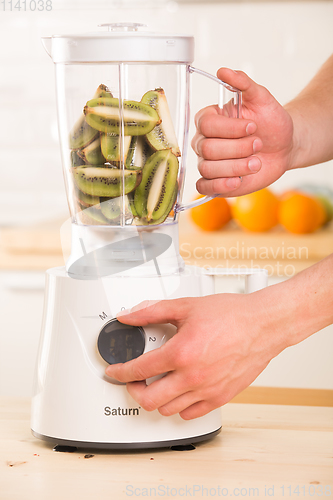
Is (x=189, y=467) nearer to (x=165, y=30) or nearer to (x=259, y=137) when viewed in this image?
(x=259, y=137)

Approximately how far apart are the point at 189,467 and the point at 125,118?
34 cm

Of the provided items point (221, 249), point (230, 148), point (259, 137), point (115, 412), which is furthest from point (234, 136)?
point (221, 249)

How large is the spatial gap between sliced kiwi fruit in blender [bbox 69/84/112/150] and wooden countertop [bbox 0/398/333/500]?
0.31m

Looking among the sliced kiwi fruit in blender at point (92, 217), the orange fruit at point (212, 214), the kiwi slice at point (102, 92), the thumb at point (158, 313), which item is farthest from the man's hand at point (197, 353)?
the orange fruit at point (212, 214)

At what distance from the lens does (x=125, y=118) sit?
591mm

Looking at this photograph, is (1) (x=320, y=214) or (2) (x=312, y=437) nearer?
(2) (x=312, y=437)

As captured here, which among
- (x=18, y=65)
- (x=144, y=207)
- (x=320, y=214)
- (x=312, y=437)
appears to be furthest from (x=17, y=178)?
(x=312, y=437)

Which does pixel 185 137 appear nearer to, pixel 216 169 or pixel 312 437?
pixel 216 169

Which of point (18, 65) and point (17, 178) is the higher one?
point (18, 65)

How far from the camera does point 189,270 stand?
2.02 feet

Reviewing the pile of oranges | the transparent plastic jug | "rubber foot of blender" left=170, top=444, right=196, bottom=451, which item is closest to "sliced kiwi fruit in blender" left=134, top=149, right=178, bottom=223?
the transparent plastic jug

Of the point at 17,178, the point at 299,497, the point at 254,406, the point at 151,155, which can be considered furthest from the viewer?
the point at 17,178

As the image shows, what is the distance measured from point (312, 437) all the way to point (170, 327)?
0.63 ft

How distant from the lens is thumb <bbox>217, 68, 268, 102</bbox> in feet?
2.06
